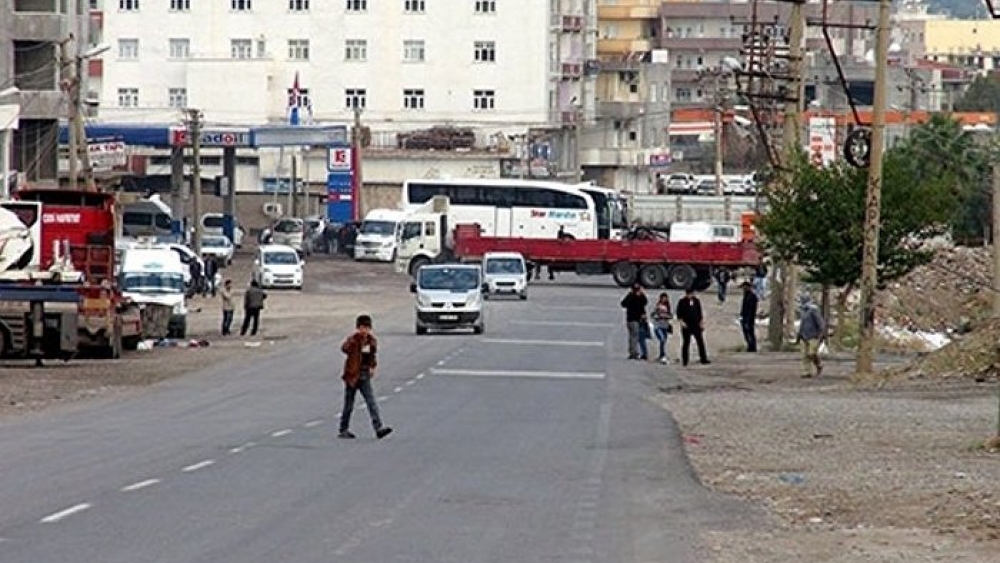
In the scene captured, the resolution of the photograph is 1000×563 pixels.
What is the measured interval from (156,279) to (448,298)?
23.8 feet

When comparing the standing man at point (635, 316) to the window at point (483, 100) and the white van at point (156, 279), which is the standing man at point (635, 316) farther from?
the window at point (483, 100)

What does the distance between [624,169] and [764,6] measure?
111ft

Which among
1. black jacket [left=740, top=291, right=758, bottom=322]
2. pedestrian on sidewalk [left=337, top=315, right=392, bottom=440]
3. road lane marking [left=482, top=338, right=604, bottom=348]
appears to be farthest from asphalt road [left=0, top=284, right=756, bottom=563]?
road lane marking [left=482, top=338, right=604, bottom=348]

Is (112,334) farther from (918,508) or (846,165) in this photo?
(918,508)

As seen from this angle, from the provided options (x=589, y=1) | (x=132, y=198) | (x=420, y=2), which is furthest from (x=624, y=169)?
(x=132, y=198)

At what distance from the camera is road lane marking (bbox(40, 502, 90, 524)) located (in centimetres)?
1795

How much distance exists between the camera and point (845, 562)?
16.4 meters

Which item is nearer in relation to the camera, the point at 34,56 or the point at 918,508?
the point at 918,508

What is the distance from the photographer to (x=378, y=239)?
10381 cm

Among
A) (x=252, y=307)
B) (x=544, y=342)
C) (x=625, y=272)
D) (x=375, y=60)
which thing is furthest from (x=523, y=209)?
(x=544, y=342)

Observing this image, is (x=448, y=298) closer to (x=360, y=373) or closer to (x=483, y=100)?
(x=360, y=373)

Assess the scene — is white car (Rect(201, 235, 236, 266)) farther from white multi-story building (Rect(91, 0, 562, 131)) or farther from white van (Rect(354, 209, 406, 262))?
white multi-story building (Rect(91, 0, 562, 131))

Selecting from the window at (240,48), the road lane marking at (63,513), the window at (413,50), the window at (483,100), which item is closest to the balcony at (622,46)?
the window at (483,100)

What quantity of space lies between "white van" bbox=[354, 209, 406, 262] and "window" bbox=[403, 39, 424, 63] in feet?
90.5
